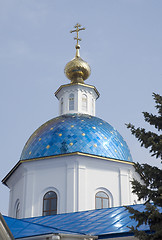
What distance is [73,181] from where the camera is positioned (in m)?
14.8

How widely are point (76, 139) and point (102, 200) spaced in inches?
87.4

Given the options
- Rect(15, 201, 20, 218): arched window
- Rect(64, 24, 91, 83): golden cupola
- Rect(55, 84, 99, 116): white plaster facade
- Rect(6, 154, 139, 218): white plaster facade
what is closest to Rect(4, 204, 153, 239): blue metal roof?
Rect(6, 154, 139, 218): white plaster facade

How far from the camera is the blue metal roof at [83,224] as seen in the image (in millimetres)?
10711

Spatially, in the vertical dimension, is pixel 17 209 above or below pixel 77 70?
below

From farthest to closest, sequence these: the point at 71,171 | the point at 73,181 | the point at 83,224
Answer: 1. the point at 71,171
2. the point at 73,181
3. the point at 83,224

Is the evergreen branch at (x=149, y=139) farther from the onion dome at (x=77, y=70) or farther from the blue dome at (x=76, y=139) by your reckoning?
the onion dome at (x=77, y=70)

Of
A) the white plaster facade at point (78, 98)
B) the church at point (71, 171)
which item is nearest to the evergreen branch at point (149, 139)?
the church at point (71, 171)

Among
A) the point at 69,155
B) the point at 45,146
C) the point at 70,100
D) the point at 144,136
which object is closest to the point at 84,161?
the point at 69,155

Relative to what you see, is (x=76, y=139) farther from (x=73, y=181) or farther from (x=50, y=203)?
(x=50, y=203)

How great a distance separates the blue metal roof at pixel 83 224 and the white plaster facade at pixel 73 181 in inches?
77.0

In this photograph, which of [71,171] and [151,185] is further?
[71,171]

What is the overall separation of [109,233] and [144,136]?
135 inches

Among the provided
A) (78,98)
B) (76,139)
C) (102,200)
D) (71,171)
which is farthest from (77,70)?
(102,200)

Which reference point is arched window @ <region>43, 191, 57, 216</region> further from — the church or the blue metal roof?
the blue metal roof
